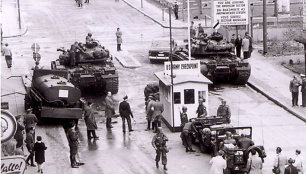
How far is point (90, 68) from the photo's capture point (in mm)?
36000

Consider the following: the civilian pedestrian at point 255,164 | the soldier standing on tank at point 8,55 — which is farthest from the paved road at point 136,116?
the civilian pedestrian at point 255,164

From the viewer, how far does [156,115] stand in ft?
93.6

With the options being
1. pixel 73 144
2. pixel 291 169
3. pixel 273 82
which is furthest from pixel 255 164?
pixel 273 82

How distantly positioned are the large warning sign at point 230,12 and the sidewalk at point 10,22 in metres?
16.2

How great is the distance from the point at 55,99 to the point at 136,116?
13.4 ft

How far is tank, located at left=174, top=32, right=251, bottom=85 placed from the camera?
3678 cm

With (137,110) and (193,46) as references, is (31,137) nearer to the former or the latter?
(137,110)

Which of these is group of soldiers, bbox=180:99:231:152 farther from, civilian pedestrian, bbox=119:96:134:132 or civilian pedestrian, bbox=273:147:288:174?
civilian pedestrian, bbox=273:147:288:174

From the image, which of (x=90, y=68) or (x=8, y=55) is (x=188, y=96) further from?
(x=8, y=55)

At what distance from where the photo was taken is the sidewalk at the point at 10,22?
2133 inches

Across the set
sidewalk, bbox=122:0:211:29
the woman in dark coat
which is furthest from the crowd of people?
sidewalk, bbox=122:0:211:29

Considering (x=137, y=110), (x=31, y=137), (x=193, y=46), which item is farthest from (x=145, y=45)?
(x=31, y=137)

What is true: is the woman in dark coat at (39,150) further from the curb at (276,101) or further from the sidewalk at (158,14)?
the sidewalk at (158,14)

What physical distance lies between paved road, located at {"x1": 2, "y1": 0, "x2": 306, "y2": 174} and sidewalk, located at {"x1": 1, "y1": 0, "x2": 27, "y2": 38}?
0.79 meters
